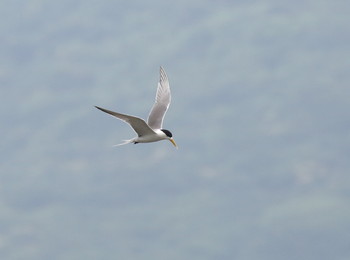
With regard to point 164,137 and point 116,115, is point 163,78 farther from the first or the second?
point 116,115

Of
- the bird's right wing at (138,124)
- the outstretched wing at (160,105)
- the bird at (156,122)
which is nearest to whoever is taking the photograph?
the bird's right wing at (138,124)

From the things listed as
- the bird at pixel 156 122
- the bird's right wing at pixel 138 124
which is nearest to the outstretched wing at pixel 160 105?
the bird at pixel 156 122

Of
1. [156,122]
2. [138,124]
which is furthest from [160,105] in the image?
[138,124]

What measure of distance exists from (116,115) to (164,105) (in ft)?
24.9

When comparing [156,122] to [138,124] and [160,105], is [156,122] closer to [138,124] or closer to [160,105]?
[160,105]

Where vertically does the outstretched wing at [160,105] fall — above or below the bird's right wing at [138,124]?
above

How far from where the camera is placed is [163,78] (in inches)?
1321

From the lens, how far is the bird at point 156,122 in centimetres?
2786

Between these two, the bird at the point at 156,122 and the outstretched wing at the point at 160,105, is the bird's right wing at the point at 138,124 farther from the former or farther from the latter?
the outstretched wing at the point at 160,105

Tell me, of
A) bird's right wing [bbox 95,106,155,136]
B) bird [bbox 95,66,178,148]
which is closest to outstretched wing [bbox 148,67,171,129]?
bird [bbox 95,66,178,148]

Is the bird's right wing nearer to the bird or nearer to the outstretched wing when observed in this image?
the bird

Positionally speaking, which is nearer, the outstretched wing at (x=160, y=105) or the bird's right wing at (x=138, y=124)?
the bird's right wing at (x=138, y=124)

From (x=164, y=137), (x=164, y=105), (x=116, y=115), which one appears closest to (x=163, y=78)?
(x=164, y=105)

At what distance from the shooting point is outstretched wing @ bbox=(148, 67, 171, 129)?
3225 cm
